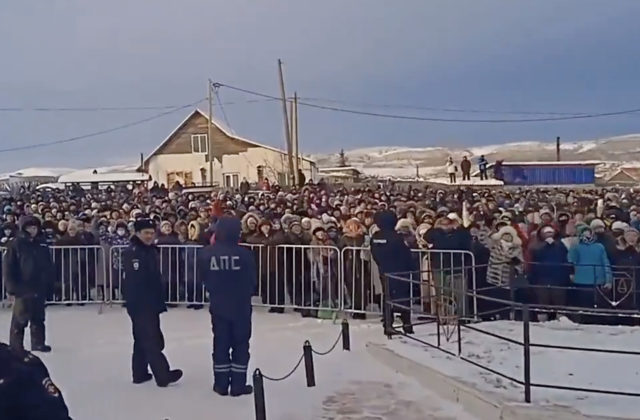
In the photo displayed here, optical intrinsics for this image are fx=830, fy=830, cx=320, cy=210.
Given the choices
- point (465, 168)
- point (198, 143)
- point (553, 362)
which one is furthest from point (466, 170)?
point (553, 362)

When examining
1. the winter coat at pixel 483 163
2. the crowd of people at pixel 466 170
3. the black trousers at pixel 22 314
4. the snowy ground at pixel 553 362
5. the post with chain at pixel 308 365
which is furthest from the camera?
the winter coat at pixel 483 163

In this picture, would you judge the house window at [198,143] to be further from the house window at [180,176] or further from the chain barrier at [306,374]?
the chain barrier at [306,374]

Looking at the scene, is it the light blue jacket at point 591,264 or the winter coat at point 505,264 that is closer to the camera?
the light blue jacket at point 591,264

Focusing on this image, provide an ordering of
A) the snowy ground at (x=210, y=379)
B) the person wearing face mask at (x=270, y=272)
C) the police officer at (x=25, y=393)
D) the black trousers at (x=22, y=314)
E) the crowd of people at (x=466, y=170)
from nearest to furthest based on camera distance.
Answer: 1. the police officer at (x=25, y=393)
2. the snowy ground at (x=210, y=379)
3. the black trousers at (x=22, y=314)
4. the person wearing face mask at (x=270, y=272)
5. the crowd of people at (x=466, y=170)

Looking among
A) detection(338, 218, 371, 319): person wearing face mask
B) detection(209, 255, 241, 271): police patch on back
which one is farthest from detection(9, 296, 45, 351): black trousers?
detection(338, 218, 371, 319): person wearing face mask

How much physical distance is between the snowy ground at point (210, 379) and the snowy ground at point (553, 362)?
49 centimetres

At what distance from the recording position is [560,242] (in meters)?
12.0

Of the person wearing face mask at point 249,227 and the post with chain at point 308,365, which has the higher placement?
the person wearing face mask at point 249,227

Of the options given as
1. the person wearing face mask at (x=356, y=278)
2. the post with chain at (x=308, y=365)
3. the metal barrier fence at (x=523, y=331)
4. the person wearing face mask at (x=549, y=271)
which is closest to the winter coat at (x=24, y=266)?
the post with chain at (x=308, y=365)

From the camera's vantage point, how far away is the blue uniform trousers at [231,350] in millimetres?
8055

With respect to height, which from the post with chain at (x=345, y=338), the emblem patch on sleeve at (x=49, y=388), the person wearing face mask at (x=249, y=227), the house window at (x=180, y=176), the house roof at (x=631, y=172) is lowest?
the post with chain at (x=345, y=338)

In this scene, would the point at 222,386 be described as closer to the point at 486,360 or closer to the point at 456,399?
the point at 456,399

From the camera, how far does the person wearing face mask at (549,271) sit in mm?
11594

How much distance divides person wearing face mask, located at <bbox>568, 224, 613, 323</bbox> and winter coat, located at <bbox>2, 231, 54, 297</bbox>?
699cm
